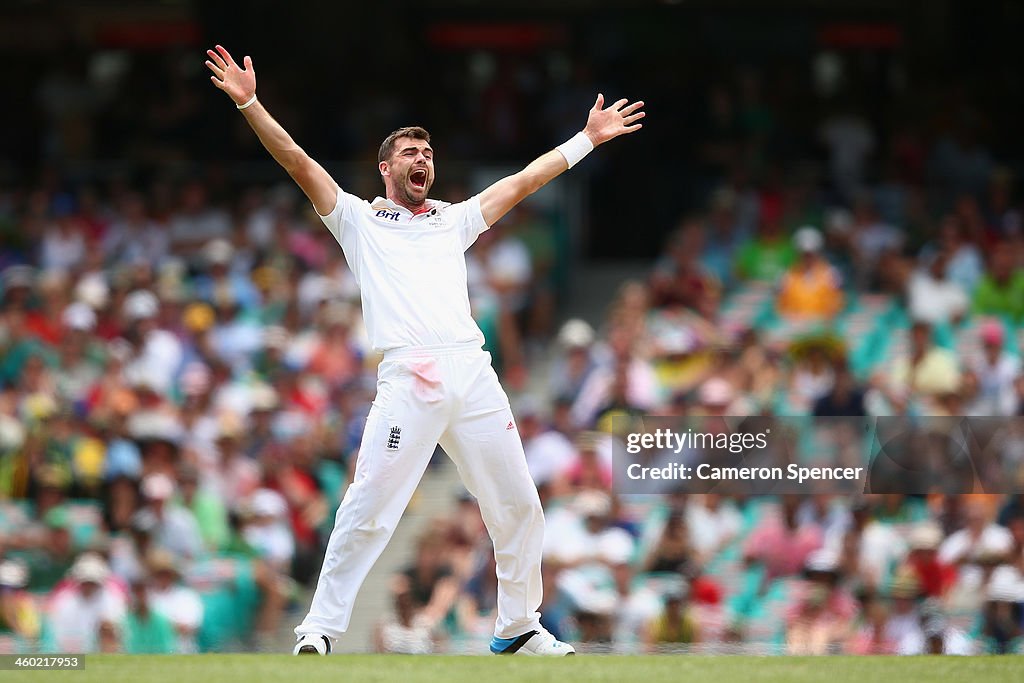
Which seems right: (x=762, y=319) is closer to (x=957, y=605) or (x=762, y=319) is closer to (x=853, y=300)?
(x=853, y=300)

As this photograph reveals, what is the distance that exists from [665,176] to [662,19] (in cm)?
374

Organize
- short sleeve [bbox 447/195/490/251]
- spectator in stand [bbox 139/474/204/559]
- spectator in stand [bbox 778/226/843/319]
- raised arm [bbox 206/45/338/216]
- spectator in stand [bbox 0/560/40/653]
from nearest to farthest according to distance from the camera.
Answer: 1. raised arm [bbox 206/45/338/216]
2. short sleeve [bbox 447/195/490/251]
3. spectator in stand [bbox 0/560/40/653]
4. spectator in stand [bbox 139/474/204/559]
5. spectator in stand [bbox 778/226/843/319]

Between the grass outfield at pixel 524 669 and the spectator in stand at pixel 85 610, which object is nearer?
the grass outfield at pixel 524 669

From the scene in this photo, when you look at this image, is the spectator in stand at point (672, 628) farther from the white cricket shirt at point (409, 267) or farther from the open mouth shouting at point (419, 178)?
the open mouth shouting at point (419, 178)

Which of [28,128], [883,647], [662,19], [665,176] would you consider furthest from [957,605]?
[28,128]

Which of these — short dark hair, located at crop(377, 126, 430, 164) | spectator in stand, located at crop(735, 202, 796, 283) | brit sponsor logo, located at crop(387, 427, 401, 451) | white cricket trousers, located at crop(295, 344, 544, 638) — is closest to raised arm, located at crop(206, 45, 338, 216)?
short dark hair, located at crop(377, 126, 430, 164)

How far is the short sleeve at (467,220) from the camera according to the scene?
7.59 meters

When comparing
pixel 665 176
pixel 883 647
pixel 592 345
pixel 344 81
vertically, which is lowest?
pixel 883 647

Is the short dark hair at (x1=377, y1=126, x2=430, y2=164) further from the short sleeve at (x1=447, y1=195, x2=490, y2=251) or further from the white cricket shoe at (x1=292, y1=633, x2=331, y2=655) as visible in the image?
the white cricket shoe at (x1=292, y1=633, x2=331, y2=655)

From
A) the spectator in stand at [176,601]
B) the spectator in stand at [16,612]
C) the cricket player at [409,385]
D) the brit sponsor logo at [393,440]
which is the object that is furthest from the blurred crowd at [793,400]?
the brit sponsor logo at [393,440]

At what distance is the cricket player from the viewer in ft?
23.7

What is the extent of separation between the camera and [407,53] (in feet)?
68.4

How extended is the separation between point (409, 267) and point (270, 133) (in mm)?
814

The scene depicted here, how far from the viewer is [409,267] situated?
291 inches
